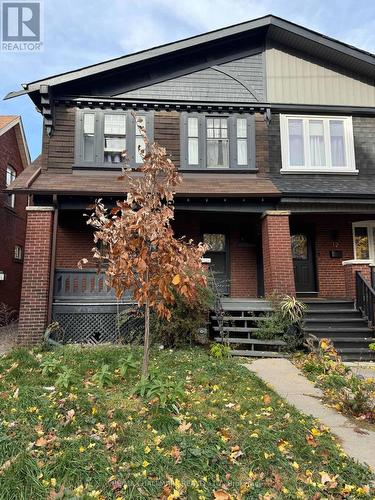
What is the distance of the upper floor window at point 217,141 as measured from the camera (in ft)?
33.1

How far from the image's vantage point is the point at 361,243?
1078cm

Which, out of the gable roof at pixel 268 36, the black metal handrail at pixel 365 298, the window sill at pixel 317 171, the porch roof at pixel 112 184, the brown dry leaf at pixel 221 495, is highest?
the gable roof at pixel 268 36

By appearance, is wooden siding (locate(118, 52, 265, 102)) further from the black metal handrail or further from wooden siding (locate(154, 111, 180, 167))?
the black metal handrail

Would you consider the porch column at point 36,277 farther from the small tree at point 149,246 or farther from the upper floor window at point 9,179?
the upper floor window at point 9,179

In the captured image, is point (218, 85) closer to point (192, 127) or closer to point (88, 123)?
point (192, 127)

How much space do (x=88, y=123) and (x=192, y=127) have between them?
291 centimetres

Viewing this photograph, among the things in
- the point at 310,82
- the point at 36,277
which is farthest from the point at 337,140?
the point at 36,277

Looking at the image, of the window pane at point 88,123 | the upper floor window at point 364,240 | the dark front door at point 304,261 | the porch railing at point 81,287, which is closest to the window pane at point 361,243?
the upper floor window at point 364,240

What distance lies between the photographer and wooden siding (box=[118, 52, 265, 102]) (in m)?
10.2

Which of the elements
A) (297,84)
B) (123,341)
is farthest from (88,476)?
(297,84)

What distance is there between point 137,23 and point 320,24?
6759mm

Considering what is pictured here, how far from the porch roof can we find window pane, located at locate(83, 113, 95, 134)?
3.93 feet

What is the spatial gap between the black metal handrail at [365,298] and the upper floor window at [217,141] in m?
4.19

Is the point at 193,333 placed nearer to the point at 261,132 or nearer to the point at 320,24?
the point at 261,132
